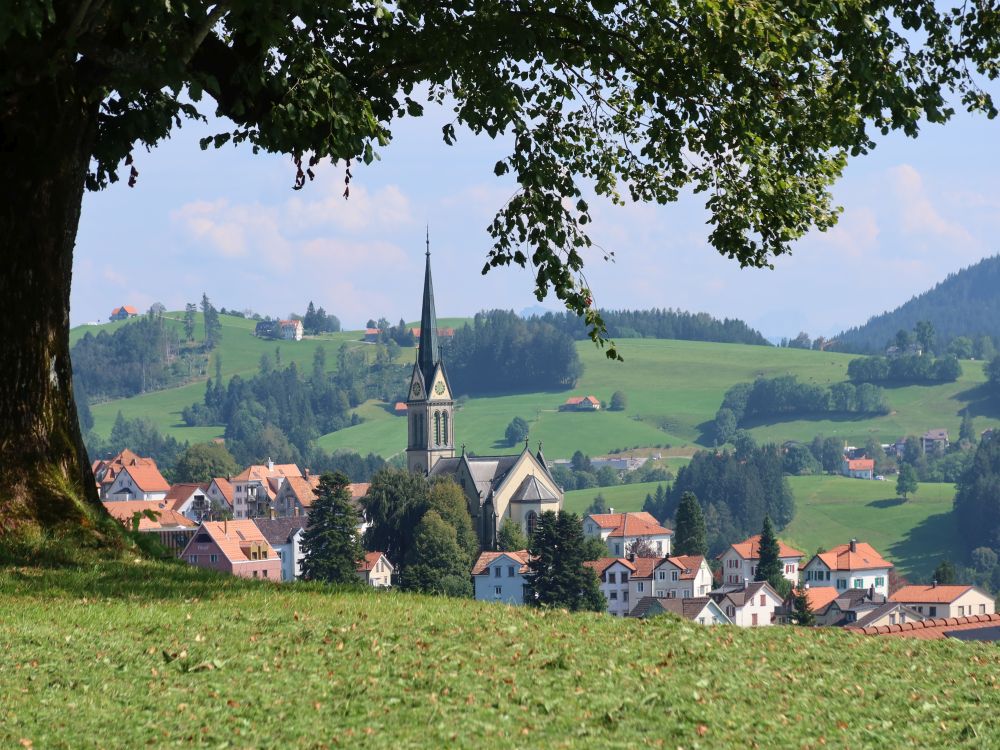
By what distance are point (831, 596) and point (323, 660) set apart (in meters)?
118

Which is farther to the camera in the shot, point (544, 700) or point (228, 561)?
point (228, 561)

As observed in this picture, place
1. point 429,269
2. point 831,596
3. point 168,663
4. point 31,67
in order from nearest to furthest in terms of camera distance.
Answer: point 168,663 → point 31,67 → point 831,596 → point 429,269

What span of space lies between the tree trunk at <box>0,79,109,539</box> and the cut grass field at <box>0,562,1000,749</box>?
Result: 1.34 meters

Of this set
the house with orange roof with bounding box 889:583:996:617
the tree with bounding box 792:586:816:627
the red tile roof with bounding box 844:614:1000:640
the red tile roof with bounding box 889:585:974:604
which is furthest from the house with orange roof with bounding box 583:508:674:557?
the red tile roof with bounding box 844:614:1000:640

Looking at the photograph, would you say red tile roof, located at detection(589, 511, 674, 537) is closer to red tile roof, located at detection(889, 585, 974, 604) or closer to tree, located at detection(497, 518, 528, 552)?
tree, located at detection(497, 518, 528, 552)

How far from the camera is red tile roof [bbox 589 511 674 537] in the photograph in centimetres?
16838

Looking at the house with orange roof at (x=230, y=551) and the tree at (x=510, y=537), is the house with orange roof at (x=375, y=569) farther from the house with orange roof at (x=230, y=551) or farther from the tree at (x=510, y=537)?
the tree at (x=510, y=537)

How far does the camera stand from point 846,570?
478 feet

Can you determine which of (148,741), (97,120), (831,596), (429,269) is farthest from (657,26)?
(429,269)

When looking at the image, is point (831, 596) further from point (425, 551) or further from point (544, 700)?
point (544, 700)

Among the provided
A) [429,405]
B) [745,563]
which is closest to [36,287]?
[745,563]

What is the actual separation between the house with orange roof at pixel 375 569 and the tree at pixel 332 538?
28.7ft

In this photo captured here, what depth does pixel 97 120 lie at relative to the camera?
60.8 ft

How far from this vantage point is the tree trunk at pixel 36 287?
57.1 ft
